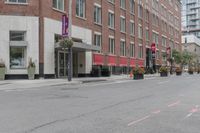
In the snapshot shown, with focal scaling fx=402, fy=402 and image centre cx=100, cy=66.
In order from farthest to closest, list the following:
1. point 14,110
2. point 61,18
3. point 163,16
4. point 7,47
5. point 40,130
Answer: point 163,16 < point 61,18 < point 7,47 < point 14,110 < point 40,130

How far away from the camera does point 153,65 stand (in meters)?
68.2

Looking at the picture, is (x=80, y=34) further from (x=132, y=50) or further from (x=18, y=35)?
(x=132, y=50)

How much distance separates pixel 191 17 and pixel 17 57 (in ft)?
480

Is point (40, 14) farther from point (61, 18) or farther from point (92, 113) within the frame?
point (92, 113)

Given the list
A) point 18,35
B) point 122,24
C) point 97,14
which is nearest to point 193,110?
point 18,35

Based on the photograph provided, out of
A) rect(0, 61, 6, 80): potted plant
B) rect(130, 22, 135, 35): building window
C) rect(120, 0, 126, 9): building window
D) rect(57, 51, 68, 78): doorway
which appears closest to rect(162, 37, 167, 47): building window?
rect(130, 22, 135, 35): building window

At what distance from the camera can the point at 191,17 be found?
170m

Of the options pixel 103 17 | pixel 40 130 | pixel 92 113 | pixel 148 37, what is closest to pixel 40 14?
pixel 103 17

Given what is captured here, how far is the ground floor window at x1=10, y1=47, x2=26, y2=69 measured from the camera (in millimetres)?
32375

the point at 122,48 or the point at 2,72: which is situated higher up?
the point at 122,48

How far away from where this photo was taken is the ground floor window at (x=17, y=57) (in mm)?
32375

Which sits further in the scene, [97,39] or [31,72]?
[97,39]

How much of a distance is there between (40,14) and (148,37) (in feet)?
115

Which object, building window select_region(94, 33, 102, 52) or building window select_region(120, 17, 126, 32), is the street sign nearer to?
building window select_region(94, 33, 102, 52)
